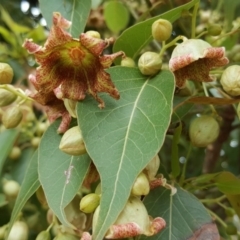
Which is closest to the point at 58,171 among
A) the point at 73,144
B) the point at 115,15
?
the point at 73,144

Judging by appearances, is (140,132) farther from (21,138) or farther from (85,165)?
(21,138)

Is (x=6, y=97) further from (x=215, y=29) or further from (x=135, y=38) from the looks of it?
(x=215, y=29)

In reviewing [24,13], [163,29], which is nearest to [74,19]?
[163,29]

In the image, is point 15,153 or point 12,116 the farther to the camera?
point 15,153

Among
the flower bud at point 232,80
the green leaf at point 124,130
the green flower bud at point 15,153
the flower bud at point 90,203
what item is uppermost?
the green leaf at point 124,130

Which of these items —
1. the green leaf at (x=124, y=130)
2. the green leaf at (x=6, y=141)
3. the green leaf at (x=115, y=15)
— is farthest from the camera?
the green leaf at (x=115, y=15)

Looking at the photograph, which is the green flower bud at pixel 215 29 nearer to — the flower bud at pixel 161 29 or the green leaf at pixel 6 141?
the flower bud at pixel 161 29

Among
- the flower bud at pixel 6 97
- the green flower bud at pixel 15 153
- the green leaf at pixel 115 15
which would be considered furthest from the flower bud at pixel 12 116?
the green leaf at pixel 115 15
